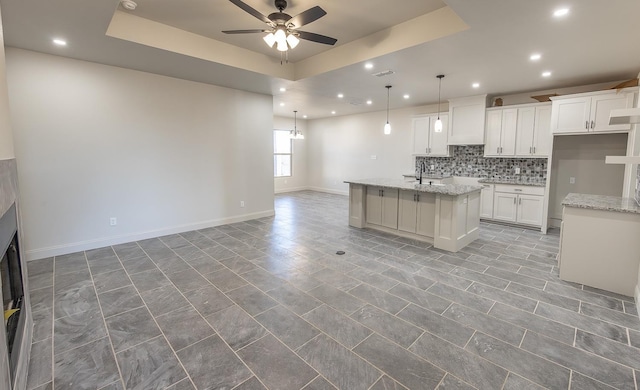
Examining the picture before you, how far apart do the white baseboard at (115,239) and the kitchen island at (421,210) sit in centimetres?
253

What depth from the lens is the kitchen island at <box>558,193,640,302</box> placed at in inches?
113

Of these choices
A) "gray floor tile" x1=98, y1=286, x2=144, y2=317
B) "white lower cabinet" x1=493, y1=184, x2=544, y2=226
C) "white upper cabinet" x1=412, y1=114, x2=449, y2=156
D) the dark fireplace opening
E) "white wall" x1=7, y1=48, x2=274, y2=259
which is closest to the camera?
the dark fireplace opening

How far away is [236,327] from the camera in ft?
Result: 7.84

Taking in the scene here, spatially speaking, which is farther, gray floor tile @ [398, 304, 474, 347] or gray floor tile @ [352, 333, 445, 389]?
gray floor tile @ [398, 304, 474, 347]

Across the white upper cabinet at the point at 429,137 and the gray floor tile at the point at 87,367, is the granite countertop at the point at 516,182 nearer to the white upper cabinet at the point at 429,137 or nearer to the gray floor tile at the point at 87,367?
the white upper cabinet at the point at 429,137

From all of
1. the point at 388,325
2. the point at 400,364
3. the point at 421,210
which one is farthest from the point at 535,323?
the point at 421,210

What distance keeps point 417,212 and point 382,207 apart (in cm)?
70

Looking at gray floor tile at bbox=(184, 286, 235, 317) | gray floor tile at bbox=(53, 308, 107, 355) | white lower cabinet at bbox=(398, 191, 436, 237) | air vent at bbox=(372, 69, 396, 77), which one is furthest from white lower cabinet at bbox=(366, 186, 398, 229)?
gray floor tile at bbox=(53, 308, 107, 355)

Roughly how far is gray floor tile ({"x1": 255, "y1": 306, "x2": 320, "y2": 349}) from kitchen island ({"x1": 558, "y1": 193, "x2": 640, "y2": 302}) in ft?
9.80

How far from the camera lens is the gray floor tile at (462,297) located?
270 cm

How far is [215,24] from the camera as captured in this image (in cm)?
354

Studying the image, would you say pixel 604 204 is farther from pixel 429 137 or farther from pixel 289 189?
pixel 289 189

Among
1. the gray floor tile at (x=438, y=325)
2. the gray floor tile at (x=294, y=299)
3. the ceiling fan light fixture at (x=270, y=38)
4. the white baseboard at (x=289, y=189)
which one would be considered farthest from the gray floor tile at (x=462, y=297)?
the white baseboard at (x=289, y=189)

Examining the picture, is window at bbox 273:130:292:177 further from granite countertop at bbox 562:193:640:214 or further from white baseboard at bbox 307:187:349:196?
granite countertop at bbox 562:193:640:214
